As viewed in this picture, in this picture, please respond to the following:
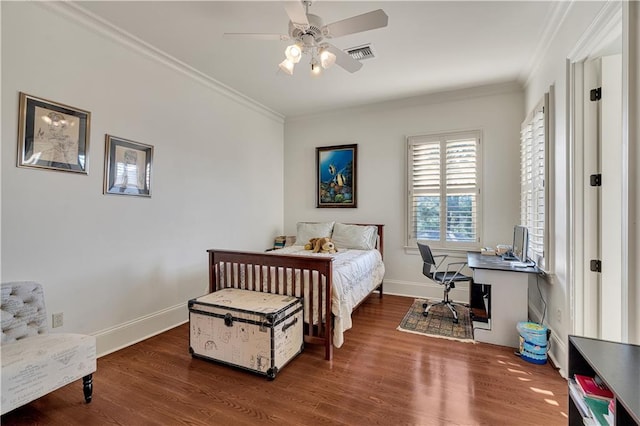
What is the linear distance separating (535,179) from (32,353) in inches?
161

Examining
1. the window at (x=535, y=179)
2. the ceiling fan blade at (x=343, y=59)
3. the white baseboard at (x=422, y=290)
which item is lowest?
the white baseboard at (x=422, y=290)

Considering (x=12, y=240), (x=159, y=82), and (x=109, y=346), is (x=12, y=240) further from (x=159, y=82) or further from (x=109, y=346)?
(x=159, y=82)

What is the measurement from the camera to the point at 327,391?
204cm

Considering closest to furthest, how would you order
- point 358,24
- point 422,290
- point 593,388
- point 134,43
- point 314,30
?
1. point 593,388
2. point 358,24
3. point 314,30
4. point 134,43
5. point 422,290

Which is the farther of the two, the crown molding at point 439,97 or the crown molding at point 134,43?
the crown molding at point 439,97

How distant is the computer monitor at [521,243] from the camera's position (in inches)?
114

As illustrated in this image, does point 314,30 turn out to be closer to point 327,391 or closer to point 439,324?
point 327,391

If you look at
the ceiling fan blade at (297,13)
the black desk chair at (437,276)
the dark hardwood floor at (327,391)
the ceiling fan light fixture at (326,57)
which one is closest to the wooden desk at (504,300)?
the dark hardwood floor at (327,391)

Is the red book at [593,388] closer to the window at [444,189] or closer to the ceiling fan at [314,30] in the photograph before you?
the ceiling fan at [314,30]

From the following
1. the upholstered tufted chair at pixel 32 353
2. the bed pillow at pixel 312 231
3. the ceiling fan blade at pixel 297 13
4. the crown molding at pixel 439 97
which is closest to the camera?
the upholstered tufted chair at pixel 32 353

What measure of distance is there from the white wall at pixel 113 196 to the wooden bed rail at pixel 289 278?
2.31ft

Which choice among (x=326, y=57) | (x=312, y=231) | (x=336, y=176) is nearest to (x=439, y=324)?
(x=312, y=231)

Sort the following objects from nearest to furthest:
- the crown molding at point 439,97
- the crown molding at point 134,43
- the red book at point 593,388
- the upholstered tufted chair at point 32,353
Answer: the red book at point 593,388 → the upholstered tufted chair at point 32,353 → the crown molding at point 134,43 → the crown molding at point 439,97

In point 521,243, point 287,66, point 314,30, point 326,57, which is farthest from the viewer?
point 521,243
